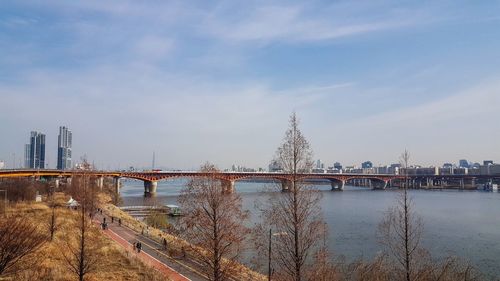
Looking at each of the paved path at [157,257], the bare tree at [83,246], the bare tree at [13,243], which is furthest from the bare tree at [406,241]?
the bare tree at [13,243]

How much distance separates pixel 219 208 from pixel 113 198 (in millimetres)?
94661

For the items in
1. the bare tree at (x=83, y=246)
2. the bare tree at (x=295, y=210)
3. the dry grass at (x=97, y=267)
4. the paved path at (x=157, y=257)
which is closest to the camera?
the bare tree at (x=295, y=210)

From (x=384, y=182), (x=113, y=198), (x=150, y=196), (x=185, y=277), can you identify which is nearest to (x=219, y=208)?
(x=185, y=277)

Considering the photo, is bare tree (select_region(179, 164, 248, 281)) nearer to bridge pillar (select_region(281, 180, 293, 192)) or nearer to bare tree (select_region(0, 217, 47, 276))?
bridge pillar (select_region(281, 180, 293, 192))

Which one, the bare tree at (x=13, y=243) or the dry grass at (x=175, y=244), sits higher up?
the bare tree at (x=13, y=243)

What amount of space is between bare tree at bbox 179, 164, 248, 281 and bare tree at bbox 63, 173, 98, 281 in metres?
6.82

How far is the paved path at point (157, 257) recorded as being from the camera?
→ 1159 inches

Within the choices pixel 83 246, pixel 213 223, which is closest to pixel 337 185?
pixel 83 246

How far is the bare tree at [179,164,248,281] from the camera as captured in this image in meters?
21.3

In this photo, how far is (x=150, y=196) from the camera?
136 metres

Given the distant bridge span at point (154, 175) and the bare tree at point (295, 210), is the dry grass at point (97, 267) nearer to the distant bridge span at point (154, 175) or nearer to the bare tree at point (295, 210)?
the distant bridge span at point (154, 175)

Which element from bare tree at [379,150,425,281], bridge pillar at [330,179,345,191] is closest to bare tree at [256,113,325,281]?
bare tree at [379,150,425,281]

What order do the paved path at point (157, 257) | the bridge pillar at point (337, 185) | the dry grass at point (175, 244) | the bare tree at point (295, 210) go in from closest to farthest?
the bare tree at point (295, 210)
the dry grass at point (175, 244)
the paved path at point (157, 257)
the bridge pillar at point (337, 185)

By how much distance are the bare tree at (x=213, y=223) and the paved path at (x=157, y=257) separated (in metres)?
7.35
